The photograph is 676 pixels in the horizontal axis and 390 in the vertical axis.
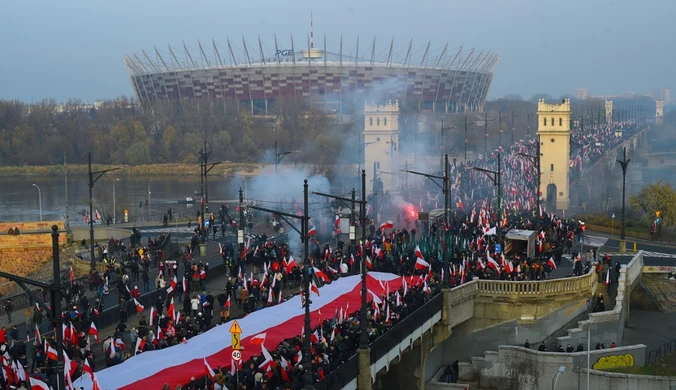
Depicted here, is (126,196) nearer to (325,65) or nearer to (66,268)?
(66,268)

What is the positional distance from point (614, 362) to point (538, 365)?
2.10 meters

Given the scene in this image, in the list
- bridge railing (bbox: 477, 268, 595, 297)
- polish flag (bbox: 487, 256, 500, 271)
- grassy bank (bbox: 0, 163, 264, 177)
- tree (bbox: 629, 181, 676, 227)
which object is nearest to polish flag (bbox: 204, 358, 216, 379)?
bridge railing (bbox: 477, 268, 595, 297)

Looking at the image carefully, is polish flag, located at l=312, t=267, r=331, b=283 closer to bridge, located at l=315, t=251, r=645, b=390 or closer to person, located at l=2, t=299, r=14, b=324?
bridge, located at l=315, t=251, r=645, b=390

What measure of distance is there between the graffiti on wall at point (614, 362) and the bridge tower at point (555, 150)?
29185mm

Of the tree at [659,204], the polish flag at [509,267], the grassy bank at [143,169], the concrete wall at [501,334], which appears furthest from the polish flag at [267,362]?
the grassy bank at [143,169]

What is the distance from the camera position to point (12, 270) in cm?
4212

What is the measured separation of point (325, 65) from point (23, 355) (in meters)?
106

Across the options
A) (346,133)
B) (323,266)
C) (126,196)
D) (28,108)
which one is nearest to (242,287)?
(323,266)

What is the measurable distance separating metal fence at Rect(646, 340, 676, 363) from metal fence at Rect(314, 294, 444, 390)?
20.9 feet

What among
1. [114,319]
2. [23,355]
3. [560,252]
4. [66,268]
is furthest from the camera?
[66,268]

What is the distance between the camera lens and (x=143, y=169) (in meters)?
103

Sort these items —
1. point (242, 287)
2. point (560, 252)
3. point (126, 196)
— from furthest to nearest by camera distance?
1. point (126, 196)
2. point (560, 252)
3. point (242, 287)

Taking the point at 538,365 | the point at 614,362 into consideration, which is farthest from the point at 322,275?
the point at 614,362

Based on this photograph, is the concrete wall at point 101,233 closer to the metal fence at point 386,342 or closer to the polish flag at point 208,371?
the metal fence at point 386,342
